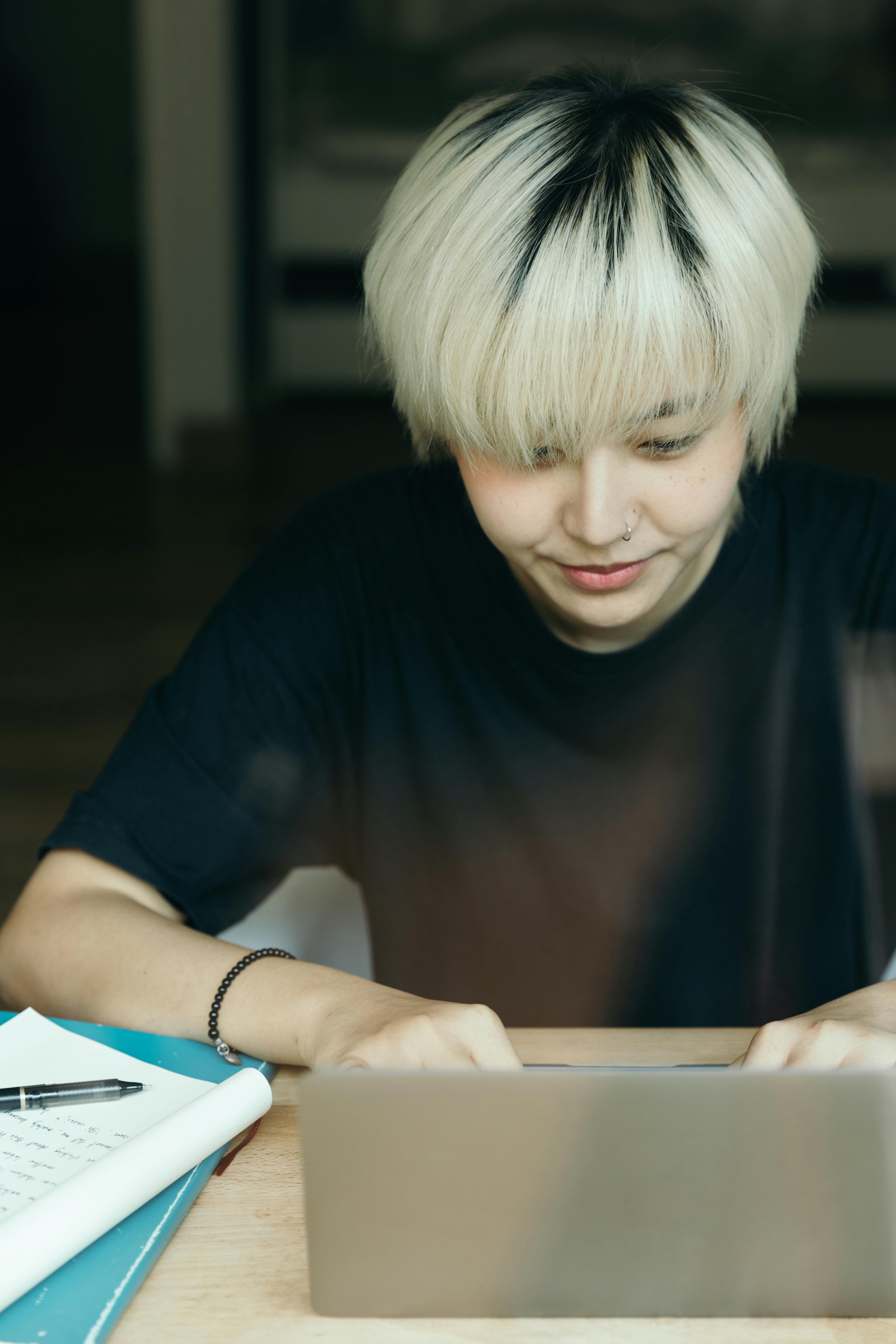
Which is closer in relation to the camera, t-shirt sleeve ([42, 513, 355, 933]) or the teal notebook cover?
the teal notebook cover

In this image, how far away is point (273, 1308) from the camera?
0.55 m

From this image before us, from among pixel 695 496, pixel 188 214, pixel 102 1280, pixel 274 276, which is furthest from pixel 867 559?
pixel 274 276

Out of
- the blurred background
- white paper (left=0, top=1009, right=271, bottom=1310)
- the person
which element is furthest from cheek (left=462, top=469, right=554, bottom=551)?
the blurred background

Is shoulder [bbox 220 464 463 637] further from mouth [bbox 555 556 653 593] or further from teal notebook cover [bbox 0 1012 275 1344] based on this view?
teal notebook cover [bbox 0 1012 275 1344]

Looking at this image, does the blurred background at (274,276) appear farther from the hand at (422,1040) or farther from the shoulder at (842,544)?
the hand at (422,1040)

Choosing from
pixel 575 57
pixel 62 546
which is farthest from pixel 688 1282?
pixel 62 546

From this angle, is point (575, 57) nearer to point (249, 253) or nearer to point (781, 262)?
point (781, 262)

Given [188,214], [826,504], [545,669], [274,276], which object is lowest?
[545,669]

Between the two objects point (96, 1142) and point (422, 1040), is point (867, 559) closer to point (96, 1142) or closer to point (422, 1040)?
point (422, 1040)

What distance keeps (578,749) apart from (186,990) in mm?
365

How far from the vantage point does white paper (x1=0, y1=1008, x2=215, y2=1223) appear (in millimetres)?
592

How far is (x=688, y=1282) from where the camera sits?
1.70ft

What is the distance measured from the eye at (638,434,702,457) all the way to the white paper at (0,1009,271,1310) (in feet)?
1.38

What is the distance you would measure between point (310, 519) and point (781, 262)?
1.40 ft
